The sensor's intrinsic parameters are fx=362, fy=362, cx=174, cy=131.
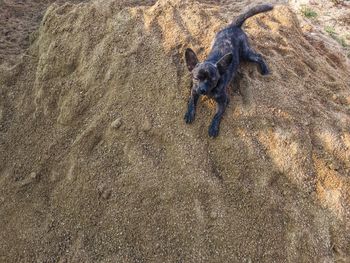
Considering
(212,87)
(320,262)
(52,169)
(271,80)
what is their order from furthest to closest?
(271,80), (52,169), (212,87), (320,262)

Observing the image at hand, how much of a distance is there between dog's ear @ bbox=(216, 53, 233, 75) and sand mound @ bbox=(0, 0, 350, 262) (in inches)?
13.8

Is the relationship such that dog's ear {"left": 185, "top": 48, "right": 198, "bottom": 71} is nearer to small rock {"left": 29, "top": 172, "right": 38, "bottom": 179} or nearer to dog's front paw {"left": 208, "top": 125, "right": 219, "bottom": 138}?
dog's front paw {"left": 208, "top": 125, "right": 219, "bottom": 138}

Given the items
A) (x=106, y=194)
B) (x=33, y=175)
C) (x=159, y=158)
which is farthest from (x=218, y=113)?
(x=33, y=175)

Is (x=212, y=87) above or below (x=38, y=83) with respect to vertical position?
above

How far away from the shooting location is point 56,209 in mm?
3232

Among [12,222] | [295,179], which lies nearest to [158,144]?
[295,179]

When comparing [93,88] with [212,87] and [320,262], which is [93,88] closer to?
[212,87]

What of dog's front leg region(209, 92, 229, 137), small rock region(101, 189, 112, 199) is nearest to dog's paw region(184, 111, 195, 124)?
dog's front leg region(209, 92, 229, 137)

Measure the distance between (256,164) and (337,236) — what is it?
0.87m

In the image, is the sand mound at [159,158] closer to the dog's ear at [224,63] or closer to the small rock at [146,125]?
the small rock at [146,125]

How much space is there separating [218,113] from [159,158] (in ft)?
2.18

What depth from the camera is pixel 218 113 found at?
3.24 metres

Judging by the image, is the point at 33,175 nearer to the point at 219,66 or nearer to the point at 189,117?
the point at 189,117

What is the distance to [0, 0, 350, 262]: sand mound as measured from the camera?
2.98 m
